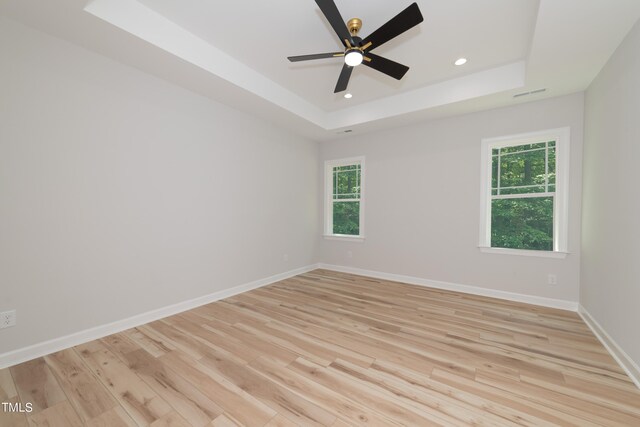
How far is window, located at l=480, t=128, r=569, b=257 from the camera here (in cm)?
333

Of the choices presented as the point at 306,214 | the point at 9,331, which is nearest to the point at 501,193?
the point at 306,214

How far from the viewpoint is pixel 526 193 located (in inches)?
141

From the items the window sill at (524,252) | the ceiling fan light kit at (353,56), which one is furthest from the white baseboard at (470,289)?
the ceiling fan light kit at (353,56)

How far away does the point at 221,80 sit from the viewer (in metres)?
2.96

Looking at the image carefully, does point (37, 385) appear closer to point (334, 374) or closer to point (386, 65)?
point (334, 374)

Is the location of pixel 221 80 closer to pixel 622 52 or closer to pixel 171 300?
pixel 171 300

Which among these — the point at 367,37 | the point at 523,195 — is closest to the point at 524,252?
the point at 523,195

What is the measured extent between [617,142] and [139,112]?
4.64 meters

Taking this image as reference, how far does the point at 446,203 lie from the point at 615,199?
1872 mm

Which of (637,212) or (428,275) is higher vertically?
(637,212)

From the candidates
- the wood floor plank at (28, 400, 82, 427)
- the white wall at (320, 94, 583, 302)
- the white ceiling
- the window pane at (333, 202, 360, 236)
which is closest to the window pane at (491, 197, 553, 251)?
the white wall at (320, 94, 583, 302)

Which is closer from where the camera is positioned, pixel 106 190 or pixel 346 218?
pixel 106 190

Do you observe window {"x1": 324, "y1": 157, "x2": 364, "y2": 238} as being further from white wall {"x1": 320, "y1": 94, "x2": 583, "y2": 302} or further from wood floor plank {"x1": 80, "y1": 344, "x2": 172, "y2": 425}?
wood floor plank {"x1": 80, "y1": 344, "x2": 172, "y2": 425}

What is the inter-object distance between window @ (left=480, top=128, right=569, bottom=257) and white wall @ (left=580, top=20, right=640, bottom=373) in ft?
0.96
